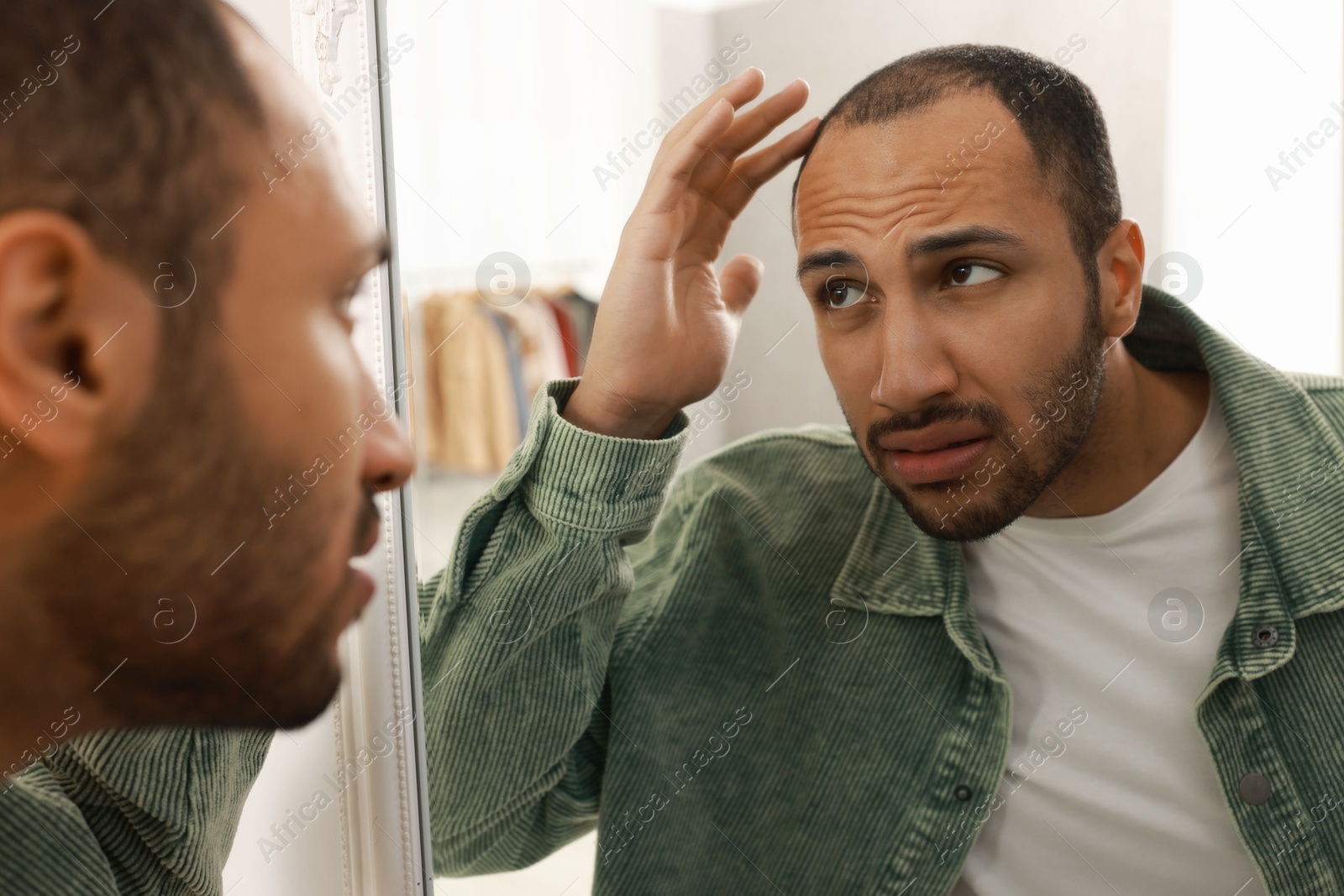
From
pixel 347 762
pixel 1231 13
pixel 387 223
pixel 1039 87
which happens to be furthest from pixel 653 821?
pixel 1231 13

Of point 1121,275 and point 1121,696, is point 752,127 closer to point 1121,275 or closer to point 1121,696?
point 1121,275

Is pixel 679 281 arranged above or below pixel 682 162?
below

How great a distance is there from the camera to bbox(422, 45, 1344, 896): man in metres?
0.83

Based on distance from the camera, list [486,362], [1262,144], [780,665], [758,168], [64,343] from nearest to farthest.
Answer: [64,343]
[1262,144]
[758,168]
[780,665]
[486,362]

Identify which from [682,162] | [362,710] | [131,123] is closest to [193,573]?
[131,123]

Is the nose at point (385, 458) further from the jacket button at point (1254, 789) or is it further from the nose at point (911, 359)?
the jacket button at point (1254, 789)

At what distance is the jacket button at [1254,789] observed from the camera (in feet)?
2.65

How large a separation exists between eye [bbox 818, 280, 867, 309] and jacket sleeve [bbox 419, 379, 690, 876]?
0.18 metres

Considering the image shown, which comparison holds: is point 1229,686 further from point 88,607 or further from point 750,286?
point 88,607

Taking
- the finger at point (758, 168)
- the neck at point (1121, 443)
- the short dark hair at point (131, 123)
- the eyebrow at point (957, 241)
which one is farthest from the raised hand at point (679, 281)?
the short dark hair at point (131, 123)

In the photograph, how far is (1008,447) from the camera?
0.87m

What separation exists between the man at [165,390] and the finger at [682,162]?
0.44m

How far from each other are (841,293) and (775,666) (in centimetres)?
41

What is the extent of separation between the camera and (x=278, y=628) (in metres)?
0.44
